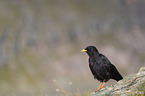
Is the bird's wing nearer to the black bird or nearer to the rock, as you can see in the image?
the black bird

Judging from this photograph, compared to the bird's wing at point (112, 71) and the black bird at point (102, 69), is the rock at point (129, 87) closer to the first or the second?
the black bird at point (102, 69)

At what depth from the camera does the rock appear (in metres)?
5.09

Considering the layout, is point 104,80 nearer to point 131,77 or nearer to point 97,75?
point 97,75

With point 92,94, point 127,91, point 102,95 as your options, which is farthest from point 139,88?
point 92,94

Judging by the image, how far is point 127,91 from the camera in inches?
204

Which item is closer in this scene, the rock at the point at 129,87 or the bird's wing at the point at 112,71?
the rock at the point at 129,87

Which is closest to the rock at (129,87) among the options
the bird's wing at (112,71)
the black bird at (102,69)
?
the black bird at (102,69)

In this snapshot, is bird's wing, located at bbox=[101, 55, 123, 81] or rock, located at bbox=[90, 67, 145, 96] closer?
rock, located at bbox=[90, 67, 145, 96]

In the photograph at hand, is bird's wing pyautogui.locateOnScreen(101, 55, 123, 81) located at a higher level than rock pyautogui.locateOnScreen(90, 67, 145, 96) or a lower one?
higher

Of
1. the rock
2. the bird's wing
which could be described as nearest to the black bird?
the bird's wing

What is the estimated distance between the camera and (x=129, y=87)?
542cm

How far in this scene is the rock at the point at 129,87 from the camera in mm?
5088

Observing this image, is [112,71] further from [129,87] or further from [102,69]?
[129,87]

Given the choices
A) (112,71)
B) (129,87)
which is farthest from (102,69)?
(129,87)
